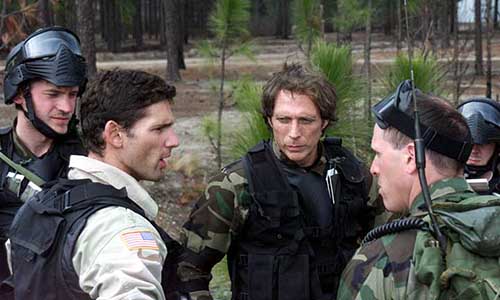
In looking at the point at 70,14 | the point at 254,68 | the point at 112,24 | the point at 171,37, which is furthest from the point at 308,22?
the point at 112,24

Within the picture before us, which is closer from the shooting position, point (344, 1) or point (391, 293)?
point (391, 293)

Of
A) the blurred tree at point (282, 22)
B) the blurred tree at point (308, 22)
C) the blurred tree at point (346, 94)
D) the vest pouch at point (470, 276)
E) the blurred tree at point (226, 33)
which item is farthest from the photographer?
the blurred tree at point (282, 22)

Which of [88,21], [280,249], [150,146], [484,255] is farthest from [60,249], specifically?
[88,21]

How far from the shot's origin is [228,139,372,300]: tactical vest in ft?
10.3

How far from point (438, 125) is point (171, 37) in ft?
62.5

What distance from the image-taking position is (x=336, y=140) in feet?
11.4

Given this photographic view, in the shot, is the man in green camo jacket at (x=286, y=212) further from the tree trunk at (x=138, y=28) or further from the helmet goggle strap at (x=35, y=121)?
the tree trunk at (x=138, y=28)

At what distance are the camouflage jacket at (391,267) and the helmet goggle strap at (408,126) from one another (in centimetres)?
8

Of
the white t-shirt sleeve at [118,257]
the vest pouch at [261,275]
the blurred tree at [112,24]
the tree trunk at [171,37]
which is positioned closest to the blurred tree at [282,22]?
the blurred tree at [112,24]

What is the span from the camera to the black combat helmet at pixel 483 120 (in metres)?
3.66

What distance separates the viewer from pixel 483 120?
3.70m

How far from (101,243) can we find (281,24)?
44.5m

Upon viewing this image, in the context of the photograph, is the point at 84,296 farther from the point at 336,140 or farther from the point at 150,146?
the point at 336,140

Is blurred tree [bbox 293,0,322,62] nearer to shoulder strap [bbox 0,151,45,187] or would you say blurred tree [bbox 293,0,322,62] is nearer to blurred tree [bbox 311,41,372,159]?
blurred tree [bbox 311,41,372,159]
